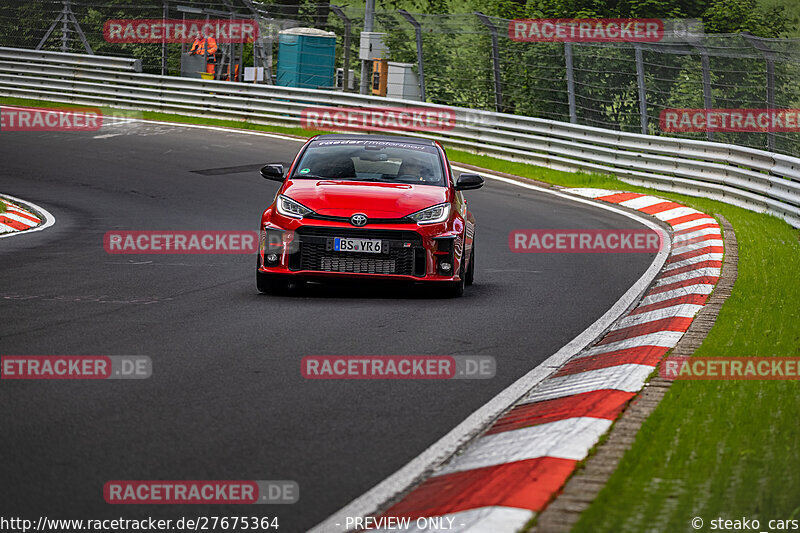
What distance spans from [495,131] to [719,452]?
2039cm

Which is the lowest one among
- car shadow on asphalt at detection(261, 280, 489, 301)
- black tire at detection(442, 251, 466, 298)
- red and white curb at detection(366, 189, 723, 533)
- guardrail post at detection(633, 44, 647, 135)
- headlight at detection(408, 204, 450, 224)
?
car shadow on asphalt at detection(261, 280, 489, 301)

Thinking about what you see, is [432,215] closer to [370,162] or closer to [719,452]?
[370,162]

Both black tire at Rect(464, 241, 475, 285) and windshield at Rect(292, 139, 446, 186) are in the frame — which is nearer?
windshield at Rect(292, 139, 446, 186)

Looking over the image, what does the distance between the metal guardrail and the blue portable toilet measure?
349 inches

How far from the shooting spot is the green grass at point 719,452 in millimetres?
4176

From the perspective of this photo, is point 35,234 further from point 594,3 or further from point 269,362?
point 594,3

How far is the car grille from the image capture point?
9930 millimetres

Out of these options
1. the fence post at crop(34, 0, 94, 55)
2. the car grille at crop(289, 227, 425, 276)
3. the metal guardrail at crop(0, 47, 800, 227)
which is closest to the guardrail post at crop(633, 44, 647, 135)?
the metal guardrail at crop(0, 47, 800, 227)

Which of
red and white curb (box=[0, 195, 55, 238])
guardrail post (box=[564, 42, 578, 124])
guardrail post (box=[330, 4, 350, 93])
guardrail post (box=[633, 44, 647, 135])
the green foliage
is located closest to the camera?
red and white curb (box=[0, 195, 55, 238])

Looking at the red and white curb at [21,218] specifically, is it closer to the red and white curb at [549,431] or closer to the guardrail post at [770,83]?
the red and white curb at [549,431]

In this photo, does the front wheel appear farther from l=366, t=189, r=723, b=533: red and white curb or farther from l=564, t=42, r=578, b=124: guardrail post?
l=564, t=42, r=578, b=124: guardrail post

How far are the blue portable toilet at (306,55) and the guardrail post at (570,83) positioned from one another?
627 inches

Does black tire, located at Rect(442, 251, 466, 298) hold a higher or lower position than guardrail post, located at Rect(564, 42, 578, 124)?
lower

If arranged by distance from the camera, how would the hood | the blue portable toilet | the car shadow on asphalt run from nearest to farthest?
the hood → the car shadow on asphalt → the blue portable toilet
